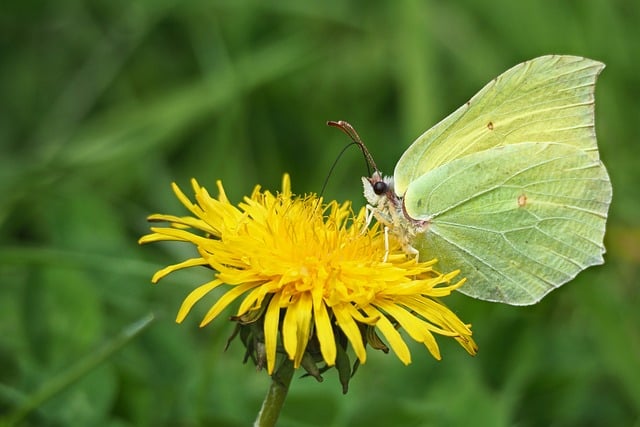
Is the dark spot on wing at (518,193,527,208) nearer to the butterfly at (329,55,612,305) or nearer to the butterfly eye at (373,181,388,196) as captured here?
the butterfly at (329,55,612,305)

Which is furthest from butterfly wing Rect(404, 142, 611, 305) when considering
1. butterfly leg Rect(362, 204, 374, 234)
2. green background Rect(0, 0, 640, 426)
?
green background Rect(0, 0, 640, 426)

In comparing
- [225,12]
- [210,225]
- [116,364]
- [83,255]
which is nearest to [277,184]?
[225,12]

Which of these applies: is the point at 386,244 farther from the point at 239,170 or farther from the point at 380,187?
the point at 239,170

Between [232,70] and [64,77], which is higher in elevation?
[64,77]

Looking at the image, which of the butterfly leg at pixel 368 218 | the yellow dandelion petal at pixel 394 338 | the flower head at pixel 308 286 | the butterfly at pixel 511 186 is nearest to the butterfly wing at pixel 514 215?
the butterfly at pixel 511 186

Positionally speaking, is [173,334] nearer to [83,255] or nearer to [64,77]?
[83,255]

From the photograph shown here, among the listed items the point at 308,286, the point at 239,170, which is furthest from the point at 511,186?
the point at 239,170
